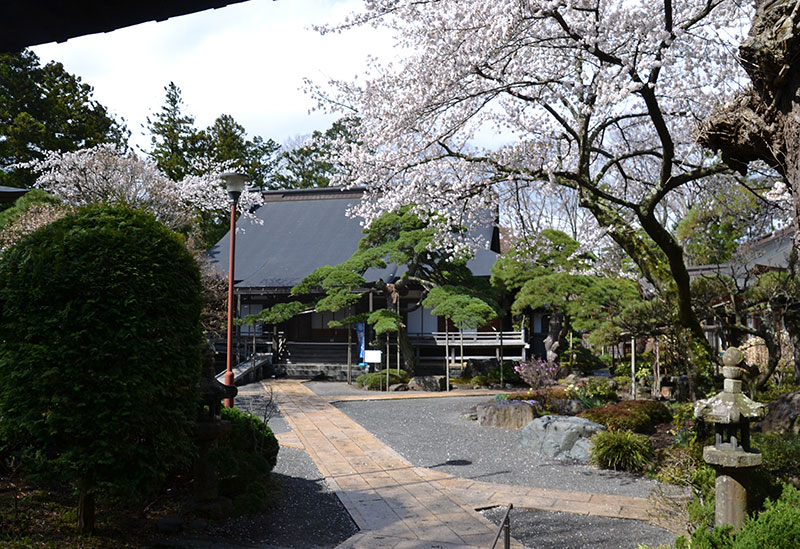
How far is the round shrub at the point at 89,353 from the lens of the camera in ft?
16.9

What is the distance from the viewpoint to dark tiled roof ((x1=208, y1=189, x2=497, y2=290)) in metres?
25.6

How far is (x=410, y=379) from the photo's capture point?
68.6ft

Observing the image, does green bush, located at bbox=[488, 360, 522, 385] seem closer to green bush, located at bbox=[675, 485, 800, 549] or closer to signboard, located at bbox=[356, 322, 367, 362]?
signboard, located at bbox=[356, 322, 367, 362]

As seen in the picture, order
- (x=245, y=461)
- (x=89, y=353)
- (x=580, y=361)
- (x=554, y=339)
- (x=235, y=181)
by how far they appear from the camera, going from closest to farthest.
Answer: (x=89, y=353) → (x=245, y=461) → (x=235, y=181) → (x=554, y=339) → (x=580, y=361)

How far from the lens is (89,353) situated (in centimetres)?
521

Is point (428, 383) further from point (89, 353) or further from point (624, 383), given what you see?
point (89, 353)

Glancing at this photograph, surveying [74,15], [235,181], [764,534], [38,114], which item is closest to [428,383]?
[235,181]

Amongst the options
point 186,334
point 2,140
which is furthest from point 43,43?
point 2,140

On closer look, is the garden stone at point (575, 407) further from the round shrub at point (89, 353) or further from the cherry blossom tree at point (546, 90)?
the round shrub at point (89, 353)

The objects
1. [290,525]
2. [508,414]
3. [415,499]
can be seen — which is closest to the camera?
[290,525]

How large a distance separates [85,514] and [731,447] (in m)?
5.81

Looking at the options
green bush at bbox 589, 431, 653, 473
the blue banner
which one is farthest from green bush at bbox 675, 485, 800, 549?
the blue banner

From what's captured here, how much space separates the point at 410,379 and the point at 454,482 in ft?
40.2

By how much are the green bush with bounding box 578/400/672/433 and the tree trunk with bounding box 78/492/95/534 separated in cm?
811
